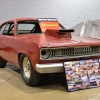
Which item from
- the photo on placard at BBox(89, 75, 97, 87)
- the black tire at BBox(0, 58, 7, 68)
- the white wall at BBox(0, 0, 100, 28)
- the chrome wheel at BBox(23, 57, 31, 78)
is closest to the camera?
the photo on placard at BBox(89, 75, 97, 87)

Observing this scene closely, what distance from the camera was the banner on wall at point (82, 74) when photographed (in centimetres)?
375

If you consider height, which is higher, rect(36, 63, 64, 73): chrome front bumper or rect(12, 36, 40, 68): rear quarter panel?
rect(12, 36, 40, 68): rear quarter panel

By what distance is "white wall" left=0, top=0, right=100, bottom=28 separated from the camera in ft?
26.0

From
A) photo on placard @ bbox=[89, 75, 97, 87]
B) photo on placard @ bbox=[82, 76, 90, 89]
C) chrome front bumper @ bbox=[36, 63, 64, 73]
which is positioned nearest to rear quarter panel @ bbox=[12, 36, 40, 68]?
chrome front bumper @ bbox=[36, 63, 64, 73]

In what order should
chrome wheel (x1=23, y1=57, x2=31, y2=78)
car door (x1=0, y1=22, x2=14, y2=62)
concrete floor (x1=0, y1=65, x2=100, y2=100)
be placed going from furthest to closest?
1. car door (x1=0, y1=22, x2=14, y2=62)
2. chrome wheel (x1=23, y1=57, x2=31, y2=78)
3. concrete floor (x1=0, y1=65, x2=100, y2=100)

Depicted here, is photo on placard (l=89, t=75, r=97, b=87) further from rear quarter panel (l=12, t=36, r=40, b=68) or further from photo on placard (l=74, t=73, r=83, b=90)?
rear quarter panel (l=12, t=36, r=40, b=68)

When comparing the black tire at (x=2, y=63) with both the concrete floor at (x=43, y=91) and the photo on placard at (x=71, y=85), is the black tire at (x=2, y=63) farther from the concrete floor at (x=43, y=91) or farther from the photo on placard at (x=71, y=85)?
the photo on placard at (x=71, y=85)

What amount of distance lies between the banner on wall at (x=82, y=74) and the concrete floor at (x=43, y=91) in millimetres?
115

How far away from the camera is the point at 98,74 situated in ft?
13.1

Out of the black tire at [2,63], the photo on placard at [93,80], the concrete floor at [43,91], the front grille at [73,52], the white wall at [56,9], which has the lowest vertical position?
the black tire at [2,63]

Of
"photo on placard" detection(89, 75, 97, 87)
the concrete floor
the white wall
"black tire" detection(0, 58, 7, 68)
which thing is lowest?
"black tire" detection(0, 58, 7, 68)

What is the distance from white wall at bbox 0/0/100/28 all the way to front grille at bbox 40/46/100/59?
13.3ft

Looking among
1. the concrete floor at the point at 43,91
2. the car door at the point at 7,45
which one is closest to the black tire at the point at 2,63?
the car door at the point at 7,45

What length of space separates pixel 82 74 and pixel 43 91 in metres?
0.81
